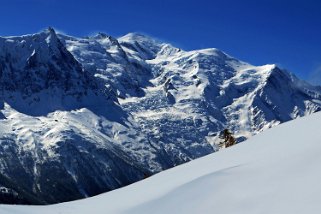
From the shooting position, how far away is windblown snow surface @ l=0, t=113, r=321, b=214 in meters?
13.7

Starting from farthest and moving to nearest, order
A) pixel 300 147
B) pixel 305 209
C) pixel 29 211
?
pixel 29 211
pixel 300 147
pixel 305 209

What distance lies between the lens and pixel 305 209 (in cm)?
1237

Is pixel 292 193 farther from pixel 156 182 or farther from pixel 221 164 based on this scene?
pixel 156 182

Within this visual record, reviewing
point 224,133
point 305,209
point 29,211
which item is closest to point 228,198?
point 305,209

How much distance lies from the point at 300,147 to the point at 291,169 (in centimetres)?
259

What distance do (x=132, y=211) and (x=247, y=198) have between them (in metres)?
5.42

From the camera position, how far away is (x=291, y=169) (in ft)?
51.8

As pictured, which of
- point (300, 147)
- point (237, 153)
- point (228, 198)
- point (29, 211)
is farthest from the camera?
point (237, 153)

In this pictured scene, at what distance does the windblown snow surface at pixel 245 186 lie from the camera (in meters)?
13.7

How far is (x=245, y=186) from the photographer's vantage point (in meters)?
15.5

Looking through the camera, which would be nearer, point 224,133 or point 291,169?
point 291,169

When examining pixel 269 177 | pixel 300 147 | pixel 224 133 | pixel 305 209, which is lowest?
pixel 305 209

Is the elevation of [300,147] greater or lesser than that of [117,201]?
greater

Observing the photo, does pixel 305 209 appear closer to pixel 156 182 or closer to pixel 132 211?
pixel 132 211
